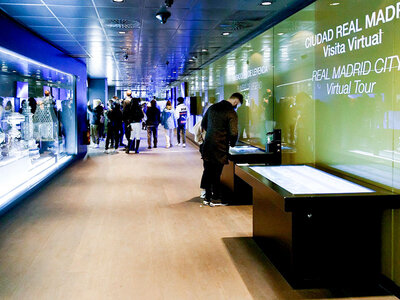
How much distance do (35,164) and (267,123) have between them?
4.50 meters

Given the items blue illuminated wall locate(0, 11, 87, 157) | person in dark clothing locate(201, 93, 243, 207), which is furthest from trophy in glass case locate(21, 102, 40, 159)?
person in dark clothing locate(201, 93, 243, 207)

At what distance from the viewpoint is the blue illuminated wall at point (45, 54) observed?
20.5ft

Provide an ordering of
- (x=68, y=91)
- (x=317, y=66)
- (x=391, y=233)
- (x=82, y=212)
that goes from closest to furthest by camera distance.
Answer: (x=391, y=233) → (x=317, y=66) → (x=82, y=212) → (x=68, y=91)

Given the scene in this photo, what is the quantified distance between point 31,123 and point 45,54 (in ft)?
4.59

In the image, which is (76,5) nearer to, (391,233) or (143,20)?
(143,20)

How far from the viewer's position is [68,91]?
11.5 m

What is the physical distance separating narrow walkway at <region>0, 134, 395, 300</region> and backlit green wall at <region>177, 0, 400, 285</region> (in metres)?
1.12

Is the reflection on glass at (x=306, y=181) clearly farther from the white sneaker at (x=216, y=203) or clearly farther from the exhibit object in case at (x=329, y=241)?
the white sneaker at (x=216, y=203)

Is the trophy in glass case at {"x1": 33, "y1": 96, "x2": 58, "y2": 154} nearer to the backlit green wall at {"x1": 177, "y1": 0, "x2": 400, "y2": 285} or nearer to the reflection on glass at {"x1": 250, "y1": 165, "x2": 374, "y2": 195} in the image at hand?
the backlit green wall at {"x1": 177, "y1": 0, "x2": 400, "y2": 285}

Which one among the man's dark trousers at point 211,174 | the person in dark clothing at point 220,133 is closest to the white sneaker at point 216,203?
the man's dark trousers at point 211,174

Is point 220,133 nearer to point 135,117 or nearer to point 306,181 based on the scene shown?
point 306,181

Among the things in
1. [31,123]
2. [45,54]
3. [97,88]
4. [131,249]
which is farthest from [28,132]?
[97,88]

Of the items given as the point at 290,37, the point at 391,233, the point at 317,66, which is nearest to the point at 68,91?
the point at 290,37

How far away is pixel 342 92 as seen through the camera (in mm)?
4082
